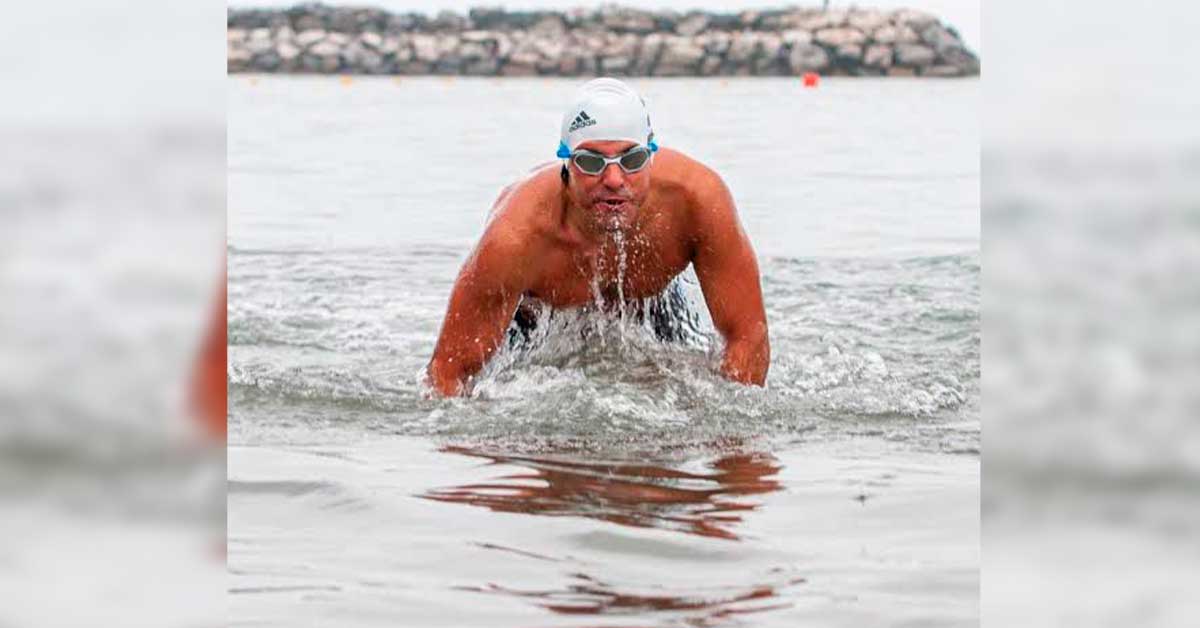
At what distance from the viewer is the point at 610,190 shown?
6141mm

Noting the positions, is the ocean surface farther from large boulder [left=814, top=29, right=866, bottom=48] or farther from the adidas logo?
large boulder [left=814, top=29, right=866, bottom=48]

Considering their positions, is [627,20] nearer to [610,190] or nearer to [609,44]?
[609,44]

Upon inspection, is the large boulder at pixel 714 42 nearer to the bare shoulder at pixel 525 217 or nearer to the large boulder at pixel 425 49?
the large boulder at pixel 425 49

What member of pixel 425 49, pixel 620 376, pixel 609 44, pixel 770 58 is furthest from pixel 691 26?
pixel 620 376

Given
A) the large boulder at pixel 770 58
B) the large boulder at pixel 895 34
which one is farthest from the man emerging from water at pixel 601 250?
the large boulder at pixel 895 34

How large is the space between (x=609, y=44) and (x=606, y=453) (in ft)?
153

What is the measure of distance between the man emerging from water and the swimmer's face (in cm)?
1

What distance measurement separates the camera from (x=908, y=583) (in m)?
3.78

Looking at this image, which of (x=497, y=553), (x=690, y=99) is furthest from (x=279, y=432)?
(x=690, y=99)

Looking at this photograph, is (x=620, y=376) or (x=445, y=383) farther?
(x=620, y=376)

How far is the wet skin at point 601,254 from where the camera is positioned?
646 cm

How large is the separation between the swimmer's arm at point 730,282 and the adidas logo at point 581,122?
23.3 inches

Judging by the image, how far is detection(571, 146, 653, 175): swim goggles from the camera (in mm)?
6051
